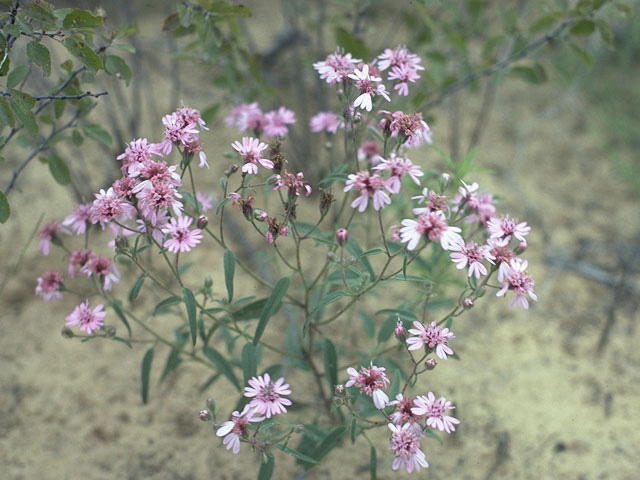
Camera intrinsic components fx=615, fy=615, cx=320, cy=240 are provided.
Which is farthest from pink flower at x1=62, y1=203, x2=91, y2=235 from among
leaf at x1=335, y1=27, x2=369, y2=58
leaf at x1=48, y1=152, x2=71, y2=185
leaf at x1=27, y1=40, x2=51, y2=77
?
leaf at x1=335, y1=27, x2=369, y2=58

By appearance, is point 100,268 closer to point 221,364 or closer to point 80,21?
point 221,364

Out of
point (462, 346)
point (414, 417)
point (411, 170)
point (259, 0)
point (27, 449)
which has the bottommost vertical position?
point (27, 449)

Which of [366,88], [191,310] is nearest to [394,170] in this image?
[366,88]

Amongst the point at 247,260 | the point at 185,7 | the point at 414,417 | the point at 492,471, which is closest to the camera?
the point at 414,417

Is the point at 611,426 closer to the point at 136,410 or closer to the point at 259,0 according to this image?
the point at 136,410

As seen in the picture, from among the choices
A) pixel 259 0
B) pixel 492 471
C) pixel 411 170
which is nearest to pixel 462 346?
pixel 492 471

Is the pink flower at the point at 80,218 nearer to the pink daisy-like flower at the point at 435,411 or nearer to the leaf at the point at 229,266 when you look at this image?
the leaf at the point at 229,266

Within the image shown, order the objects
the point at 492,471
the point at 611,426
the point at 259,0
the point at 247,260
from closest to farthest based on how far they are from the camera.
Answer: the point at 492,471 < the point at 611,426 < the point at 247,260 < the point at 259,0

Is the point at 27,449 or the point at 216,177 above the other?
the point at 216,177
